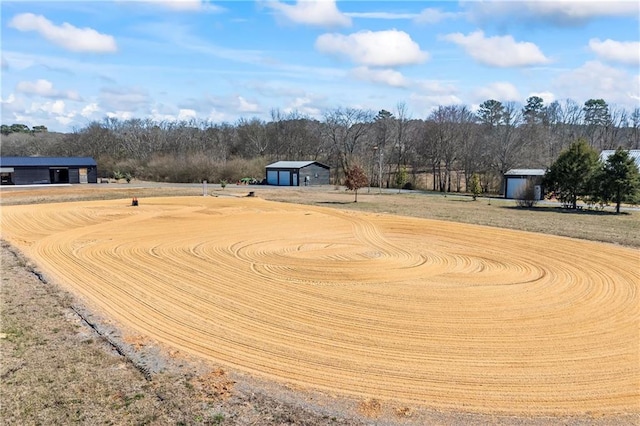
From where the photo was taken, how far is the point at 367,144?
81.7 meters

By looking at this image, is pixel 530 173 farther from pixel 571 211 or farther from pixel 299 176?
pixel 299 176

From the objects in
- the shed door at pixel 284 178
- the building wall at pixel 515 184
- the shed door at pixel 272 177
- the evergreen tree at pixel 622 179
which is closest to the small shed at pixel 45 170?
the shed door at pixel 272 177

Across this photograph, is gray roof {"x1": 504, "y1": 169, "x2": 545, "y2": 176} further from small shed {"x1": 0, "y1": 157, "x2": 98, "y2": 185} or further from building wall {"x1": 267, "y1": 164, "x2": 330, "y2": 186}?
small shed {"x1": 0, "y1": 157, "x2": 98, "y2": 185}

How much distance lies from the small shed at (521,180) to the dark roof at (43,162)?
50265 mm

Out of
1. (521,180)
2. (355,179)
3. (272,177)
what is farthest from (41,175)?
(521,180)

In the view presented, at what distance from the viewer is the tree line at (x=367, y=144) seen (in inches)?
2628

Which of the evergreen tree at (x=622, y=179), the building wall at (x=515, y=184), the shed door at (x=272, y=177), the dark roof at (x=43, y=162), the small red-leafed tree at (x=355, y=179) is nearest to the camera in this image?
the evergreen tree at (x=622, y=179)

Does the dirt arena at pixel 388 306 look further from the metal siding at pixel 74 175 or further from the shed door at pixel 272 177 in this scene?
the shed door at pixel 272 177

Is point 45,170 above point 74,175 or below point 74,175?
above

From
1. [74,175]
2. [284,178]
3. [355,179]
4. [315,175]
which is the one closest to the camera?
[355,179]

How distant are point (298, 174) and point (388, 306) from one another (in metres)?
52.3

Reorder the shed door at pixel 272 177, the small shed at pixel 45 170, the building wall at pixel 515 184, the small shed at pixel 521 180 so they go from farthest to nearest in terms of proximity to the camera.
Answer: the shed door at pixel 272 177 < the small shed at pixel 45 170 < the building wall at pixel 515 184 < the small shed at pixel 521 180

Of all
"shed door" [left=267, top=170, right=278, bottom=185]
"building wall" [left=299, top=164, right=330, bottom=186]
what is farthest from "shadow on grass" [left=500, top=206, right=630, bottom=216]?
"shed door" [left=267, top=170, right=278, bottom=185]

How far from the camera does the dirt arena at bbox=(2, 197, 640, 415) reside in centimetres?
781
